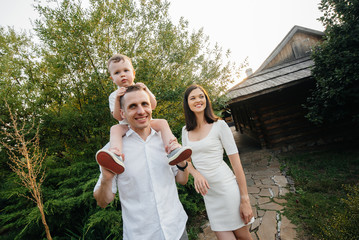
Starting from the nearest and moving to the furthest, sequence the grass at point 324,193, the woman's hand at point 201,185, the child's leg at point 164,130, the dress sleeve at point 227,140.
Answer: the child's leg at point 164,130 < the woman's hand at point 201,185 < the dress sleeve at point 227,140 < the grass at point 324,193

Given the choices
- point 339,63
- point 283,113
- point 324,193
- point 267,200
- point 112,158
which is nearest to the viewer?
point 112,158

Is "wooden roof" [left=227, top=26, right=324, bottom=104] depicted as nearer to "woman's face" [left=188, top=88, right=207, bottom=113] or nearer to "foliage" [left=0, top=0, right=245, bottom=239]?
"foliage" [left=0, top=0, right=245, bottom=239]

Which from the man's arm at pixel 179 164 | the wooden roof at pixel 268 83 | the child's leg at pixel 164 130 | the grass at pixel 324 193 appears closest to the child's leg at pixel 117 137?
the child's leg at pixel 164 130

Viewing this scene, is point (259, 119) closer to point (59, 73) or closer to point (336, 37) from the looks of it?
point (336, 37)

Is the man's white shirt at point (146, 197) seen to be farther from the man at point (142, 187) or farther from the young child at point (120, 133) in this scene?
the young child at point (120, 133)

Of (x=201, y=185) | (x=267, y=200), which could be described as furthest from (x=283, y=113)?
(x=201, y=185)

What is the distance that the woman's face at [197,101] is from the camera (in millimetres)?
2086

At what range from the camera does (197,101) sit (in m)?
2.09

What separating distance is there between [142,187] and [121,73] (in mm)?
1465

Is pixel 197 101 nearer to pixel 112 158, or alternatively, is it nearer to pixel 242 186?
pixel 242 186

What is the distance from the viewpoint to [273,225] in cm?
305

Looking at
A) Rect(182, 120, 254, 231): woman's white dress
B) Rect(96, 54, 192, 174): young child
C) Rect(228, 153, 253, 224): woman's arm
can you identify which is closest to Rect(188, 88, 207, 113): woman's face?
Rect(182, 120, 254, 231): woman's white dress

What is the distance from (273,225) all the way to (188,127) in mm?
2587

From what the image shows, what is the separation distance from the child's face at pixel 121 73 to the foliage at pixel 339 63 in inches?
245
